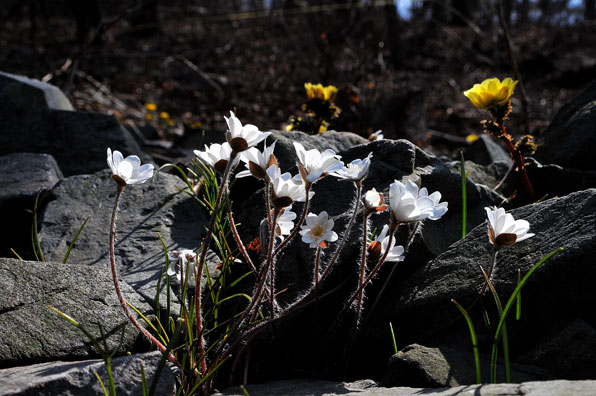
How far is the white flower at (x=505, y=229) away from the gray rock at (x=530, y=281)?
219mm

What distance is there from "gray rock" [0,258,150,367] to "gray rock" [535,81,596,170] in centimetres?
249

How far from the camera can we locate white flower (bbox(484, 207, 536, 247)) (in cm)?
153

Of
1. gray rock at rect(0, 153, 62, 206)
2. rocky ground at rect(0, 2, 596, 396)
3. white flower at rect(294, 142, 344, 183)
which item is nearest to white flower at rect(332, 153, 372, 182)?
white flower at rect(294, 142, 344, 183)

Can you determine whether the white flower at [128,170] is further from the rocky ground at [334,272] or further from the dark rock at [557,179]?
the dark rock at [557,179]

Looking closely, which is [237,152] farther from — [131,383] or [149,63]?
[149,63]

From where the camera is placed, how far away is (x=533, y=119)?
8867 millimetres

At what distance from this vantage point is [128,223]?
2.60 m

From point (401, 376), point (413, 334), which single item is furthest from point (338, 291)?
point (401, 376)

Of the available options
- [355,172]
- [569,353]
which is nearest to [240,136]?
[355,172]

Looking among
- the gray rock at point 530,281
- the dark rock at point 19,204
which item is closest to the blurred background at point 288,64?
the dark rock at point 19,204

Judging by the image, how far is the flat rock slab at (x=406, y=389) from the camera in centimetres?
123

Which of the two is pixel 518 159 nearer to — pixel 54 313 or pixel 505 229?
pixel 505 229

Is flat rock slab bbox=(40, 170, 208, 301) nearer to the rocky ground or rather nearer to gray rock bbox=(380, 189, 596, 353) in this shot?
the rocky ground

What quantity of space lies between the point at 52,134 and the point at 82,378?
286 cm
